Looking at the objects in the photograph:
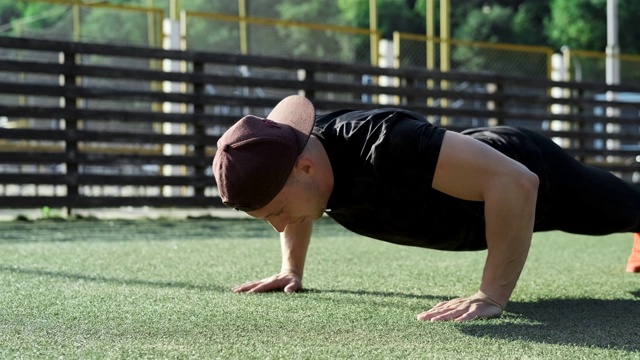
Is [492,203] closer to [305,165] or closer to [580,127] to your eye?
[305,165]

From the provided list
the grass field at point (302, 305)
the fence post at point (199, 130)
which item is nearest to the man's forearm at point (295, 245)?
→ the grass field at point (302, 305)

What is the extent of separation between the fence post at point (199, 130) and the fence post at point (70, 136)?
107 cm

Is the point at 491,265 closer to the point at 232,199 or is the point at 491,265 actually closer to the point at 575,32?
the point at 232,199

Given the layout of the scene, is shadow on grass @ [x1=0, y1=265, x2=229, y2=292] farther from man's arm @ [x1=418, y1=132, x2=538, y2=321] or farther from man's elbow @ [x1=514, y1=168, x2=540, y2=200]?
man's elbow @ [x1=514, y1=168, x2=540, y2=200]

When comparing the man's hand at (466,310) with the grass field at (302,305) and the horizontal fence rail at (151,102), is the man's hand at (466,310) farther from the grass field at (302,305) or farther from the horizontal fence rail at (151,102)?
the horizontal fence rail at (151,102)

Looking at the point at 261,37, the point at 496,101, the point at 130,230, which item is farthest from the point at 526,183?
the point at 261,37

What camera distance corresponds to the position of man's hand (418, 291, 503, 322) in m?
2.41

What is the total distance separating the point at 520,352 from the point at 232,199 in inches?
32.3

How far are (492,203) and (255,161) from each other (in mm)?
657

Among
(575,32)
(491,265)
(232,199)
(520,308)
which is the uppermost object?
(575,32)

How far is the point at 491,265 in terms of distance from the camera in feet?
8.10

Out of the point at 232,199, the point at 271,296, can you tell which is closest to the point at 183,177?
the point at 271,296

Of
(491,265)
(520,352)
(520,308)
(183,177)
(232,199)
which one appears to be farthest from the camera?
(183,177)

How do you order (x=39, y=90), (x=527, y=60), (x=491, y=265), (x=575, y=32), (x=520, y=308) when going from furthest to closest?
(x=575, y=32) → (x=527, y=60) → (x=39, y=90) → (x=520, y=308) → (x=491, y=265)
